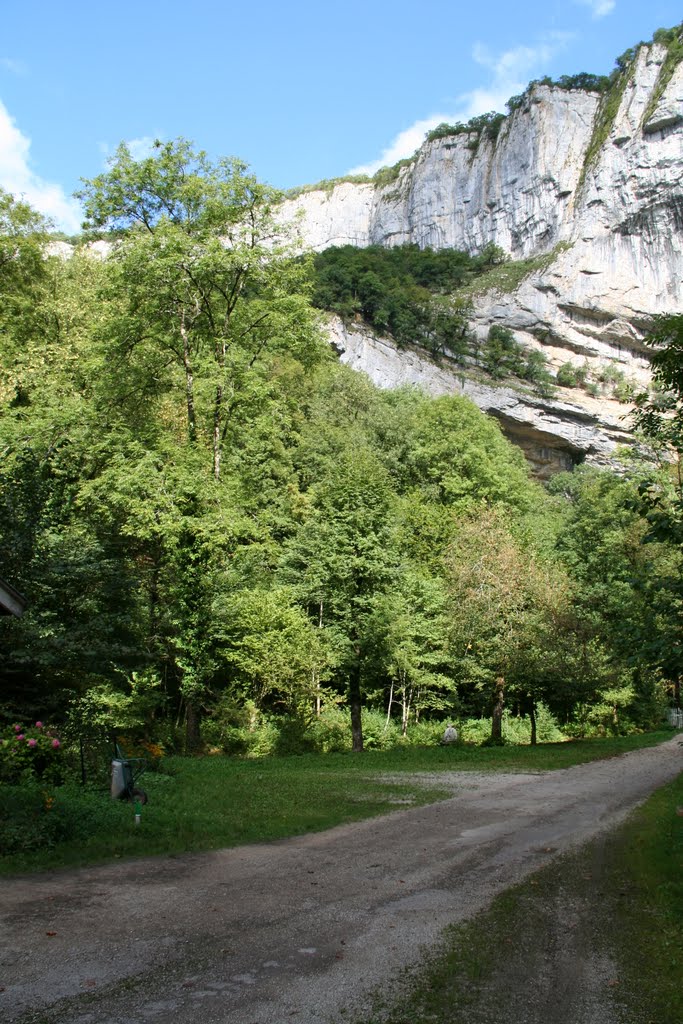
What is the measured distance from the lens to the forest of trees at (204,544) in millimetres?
14367

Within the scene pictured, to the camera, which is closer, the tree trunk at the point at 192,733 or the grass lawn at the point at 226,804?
the grass lawn at the point at 226,804

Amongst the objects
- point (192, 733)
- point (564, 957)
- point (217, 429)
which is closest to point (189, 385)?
point (217, 429)

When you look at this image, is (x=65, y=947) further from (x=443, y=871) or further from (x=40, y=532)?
(x=40, y=532)

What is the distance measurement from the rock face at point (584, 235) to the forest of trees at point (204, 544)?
130 ft

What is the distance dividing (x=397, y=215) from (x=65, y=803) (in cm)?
10336

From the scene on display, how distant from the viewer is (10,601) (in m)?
10.5

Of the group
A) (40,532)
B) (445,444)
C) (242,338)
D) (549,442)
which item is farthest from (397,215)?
(40,532)

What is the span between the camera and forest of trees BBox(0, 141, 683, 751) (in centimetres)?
1437

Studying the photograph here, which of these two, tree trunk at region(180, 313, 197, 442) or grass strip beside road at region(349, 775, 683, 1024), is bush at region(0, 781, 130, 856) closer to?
grass strip beside road at region(349, 775, 683, 1024)

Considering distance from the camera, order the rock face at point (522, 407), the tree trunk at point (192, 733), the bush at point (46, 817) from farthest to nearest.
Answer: the rock face at point (522, 407) → the tree trunk at point (192, 733) → the bush at point (46, 817)

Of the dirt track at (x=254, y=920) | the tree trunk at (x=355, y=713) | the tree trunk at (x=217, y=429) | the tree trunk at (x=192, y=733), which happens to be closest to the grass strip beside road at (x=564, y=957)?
the dirt track at (x=254, y=920)

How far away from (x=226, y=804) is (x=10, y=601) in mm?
4347

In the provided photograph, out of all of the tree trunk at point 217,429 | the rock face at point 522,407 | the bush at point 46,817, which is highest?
the rock face at point 522,407

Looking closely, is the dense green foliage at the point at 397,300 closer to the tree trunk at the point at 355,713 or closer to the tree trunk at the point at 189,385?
the tree trunk at the point at 189,385
